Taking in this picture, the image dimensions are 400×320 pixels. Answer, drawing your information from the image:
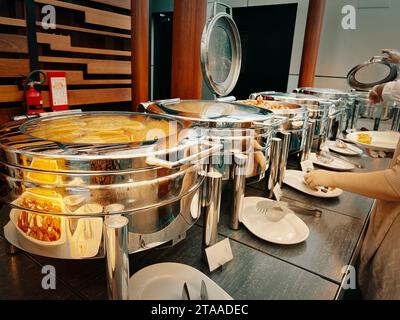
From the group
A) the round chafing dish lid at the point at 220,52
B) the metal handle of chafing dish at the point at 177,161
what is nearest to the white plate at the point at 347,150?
the round chafing dish lid at the point at 220,52

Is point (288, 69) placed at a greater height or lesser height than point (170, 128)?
greater

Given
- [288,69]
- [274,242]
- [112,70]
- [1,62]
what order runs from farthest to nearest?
[288,69], [112,70], [1,62], [274,242]

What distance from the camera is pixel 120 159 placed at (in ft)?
1.88

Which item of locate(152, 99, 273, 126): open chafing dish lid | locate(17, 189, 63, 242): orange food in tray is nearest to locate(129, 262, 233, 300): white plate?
locate(17, 189, 63, 242): orange food in tray

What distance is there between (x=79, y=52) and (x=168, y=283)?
12.8 ft

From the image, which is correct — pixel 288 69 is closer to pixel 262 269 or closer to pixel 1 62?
pixel 1 62

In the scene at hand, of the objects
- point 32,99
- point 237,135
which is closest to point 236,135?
point 237,135

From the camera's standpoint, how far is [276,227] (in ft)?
3.62

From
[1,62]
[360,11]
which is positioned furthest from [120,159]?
[360,11]

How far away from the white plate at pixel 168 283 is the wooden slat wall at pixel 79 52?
3.14m

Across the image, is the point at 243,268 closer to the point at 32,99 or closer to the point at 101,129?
the point at 101,129

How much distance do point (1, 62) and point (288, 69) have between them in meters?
4.24

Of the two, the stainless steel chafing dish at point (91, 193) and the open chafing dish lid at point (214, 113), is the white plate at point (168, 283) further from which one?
the open chafing dish lid at point (214, 113)

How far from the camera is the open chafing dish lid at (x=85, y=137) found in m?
0.57
